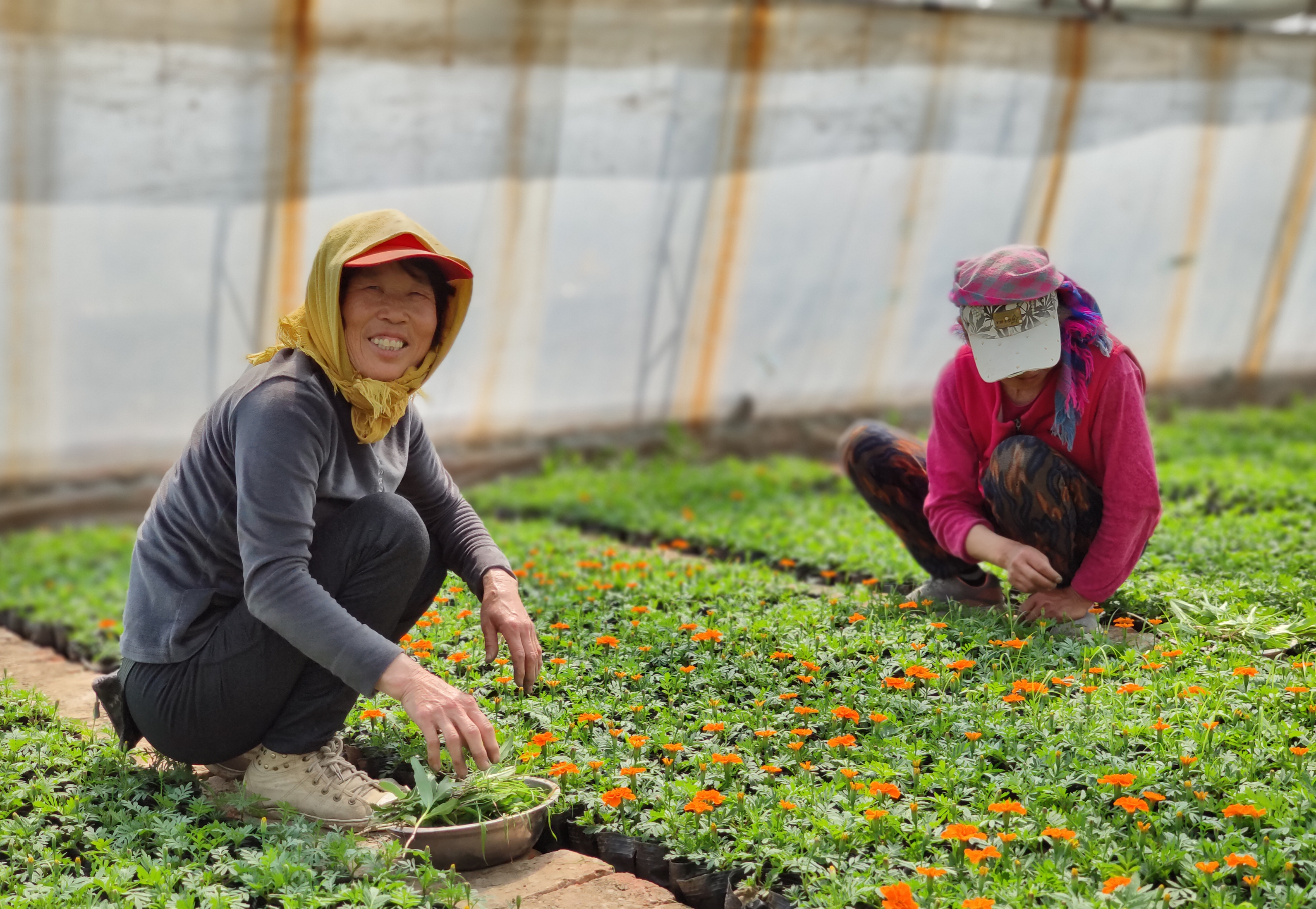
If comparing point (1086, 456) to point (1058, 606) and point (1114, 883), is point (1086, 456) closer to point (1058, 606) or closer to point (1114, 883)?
point (1058, 606)

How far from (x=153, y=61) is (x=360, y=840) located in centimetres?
482

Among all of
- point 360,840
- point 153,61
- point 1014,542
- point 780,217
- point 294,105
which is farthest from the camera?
point 780,217

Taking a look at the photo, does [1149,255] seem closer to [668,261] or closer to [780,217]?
[780,217]

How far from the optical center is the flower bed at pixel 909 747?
2373 millimetres

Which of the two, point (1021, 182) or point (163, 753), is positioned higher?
point (1021, 182)

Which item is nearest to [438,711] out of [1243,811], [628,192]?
[1243,811]

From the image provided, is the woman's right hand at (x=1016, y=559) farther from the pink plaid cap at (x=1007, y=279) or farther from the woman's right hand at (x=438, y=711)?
the woman's right hand at (x=438, y=711)

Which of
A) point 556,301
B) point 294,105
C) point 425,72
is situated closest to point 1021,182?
point 556,301

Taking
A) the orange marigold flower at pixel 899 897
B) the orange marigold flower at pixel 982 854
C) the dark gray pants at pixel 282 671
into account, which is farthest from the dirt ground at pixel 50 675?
the orange marigold flower at pixel 982 854

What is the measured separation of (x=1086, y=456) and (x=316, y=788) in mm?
2326

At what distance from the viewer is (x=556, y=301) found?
305 inches

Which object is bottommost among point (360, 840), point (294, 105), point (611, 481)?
point (611, 481)

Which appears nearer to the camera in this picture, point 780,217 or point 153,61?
point 153,61

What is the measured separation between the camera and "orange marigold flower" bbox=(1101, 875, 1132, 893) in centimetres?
220
